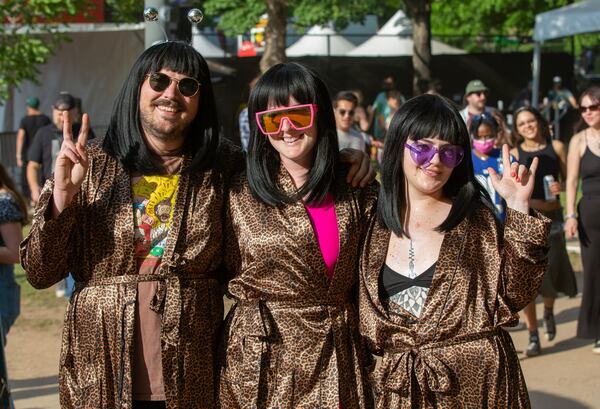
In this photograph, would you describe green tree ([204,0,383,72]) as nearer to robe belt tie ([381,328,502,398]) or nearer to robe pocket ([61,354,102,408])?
robe pocket ([61,354,102,408])

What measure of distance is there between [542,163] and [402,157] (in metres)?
4.33

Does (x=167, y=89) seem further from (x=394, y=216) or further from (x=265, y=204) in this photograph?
(x=394, y=216)

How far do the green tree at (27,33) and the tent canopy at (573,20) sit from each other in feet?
23.7

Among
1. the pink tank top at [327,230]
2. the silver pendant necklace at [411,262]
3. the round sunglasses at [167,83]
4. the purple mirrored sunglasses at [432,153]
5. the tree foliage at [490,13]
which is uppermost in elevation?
the tree foliage at [490,13]

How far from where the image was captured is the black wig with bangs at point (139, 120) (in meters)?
3.61

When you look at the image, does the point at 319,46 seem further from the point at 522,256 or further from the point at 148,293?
the point at 522,256

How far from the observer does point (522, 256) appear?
326 centimetres

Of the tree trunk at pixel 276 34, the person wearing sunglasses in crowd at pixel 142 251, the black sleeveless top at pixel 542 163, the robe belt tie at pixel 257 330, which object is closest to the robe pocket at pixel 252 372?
the robe belt tie at pixel 257 330

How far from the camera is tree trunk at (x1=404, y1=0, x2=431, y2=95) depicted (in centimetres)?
2269

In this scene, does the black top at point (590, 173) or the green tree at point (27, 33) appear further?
the green tree at point (27, 33)

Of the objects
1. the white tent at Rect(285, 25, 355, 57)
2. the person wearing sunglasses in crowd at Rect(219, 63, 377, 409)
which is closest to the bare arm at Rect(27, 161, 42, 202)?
the person wearing sunglasses in crowd at Rect(219, 63, 377, 409)

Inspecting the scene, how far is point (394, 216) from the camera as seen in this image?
138 inches

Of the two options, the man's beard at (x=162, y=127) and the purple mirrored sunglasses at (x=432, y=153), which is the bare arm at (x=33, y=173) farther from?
the purple mirrored sunglasses at (x=432, y=153)

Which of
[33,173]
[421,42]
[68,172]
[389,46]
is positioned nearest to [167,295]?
[68,172]
